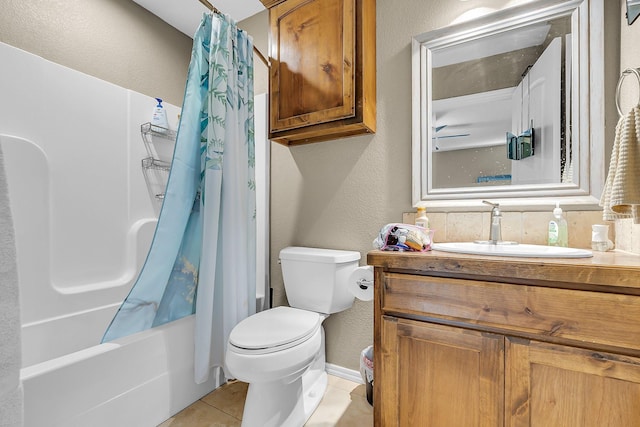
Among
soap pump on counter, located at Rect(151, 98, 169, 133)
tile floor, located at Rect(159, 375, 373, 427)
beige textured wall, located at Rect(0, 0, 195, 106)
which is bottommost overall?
tile floor, located at Rect(159, 375, 373, 427)

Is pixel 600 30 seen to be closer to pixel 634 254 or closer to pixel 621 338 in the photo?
pixel 634 254

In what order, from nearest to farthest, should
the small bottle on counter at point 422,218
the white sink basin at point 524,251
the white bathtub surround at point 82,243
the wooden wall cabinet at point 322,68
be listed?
the white sink basin at point 524,251 < the white bathtub surround at point 82,243 < the small bottle on counter at point 422,218 < the wooden wall cabinet at point 322,68

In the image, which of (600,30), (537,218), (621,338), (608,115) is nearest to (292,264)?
(537,218)

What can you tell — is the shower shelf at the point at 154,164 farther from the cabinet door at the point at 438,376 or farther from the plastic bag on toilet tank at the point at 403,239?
the cabinet door at the point at 438,376

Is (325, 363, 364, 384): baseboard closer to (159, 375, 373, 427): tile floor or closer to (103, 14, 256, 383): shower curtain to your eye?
(159, 375, 373, 427): tile floor

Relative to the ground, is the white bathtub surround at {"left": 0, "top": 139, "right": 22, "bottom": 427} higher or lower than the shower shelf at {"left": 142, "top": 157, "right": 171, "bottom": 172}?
lower

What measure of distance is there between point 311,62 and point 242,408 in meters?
1.91

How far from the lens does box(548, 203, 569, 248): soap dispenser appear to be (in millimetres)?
1236

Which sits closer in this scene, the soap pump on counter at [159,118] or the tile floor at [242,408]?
the tile floor at [242,408]

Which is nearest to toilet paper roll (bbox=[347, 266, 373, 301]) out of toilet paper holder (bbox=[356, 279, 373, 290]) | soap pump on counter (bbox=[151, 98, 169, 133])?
toilet paper holder (bbox=[356, 279, 373, 290])

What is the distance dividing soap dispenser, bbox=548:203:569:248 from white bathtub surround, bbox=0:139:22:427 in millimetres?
1727

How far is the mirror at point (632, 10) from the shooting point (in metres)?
1.04

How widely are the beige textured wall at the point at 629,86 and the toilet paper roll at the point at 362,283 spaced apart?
97 centimetres

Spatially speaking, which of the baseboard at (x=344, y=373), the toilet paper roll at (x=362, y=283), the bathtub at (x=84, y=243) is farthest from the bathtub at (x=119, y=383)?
the toilet paper roll at (x=362, y=283)
